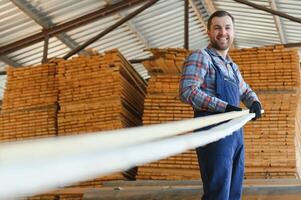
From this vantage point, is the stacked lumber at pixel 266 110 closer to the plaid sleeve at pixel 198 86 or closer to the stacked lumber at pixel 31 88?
the stacked lumber at pixel 31 88

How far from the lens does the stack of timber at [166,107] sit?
6156 millimetres

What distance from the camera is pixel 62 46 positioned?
11.9 meters

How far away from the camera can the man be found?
9.96 ft

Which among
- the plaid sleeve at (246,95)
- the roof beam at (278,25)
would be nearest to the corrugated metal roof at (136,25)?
the roof beam at (278,25)

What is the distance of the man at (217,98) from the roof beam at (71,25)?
7.21m

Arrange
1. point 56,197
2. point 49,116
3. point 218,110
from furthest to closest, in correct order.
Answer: point 49,116 → point 56,197 → point 218,110

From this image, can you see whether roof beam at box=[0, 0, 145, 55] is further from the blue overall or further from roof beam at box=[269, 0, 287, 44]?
the blue overall

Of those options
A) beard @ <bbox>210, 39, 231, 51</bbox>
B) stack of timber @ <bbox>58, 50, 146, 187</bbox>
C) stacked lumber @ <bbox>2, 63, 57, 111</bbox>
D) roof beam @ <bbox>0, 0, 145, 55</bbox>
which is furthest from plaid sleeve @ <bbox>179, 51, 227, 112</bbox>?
roof beam @ <bbox>0, 0, 145, 55</bbox>

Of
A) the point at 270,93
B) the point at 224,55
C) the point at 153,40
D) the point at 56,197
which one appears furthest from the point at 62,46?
the point at 224,55

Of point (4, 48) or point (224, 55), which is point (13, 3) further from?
point (224, 55)

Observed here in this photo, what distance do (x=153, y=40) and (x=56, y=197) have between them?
22.6 ft

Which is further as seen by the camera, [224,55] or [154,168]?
[154,168]

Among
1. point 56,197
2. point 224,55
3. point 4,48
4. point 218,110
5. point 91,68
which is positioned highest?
point 4,48

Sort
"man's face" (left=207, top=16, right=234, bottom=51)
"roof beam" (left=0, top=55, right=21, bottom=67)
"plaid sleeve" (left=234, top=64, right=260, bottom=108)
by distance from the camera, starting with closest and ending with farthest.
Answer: "man's face" (left=207, top=16, right=234, bottom=51)
"plaid sleeve" (left=234, top=64, right=260, bottom=108)
"roof beam" (left=0, top=55, right=21, bottom=67)
